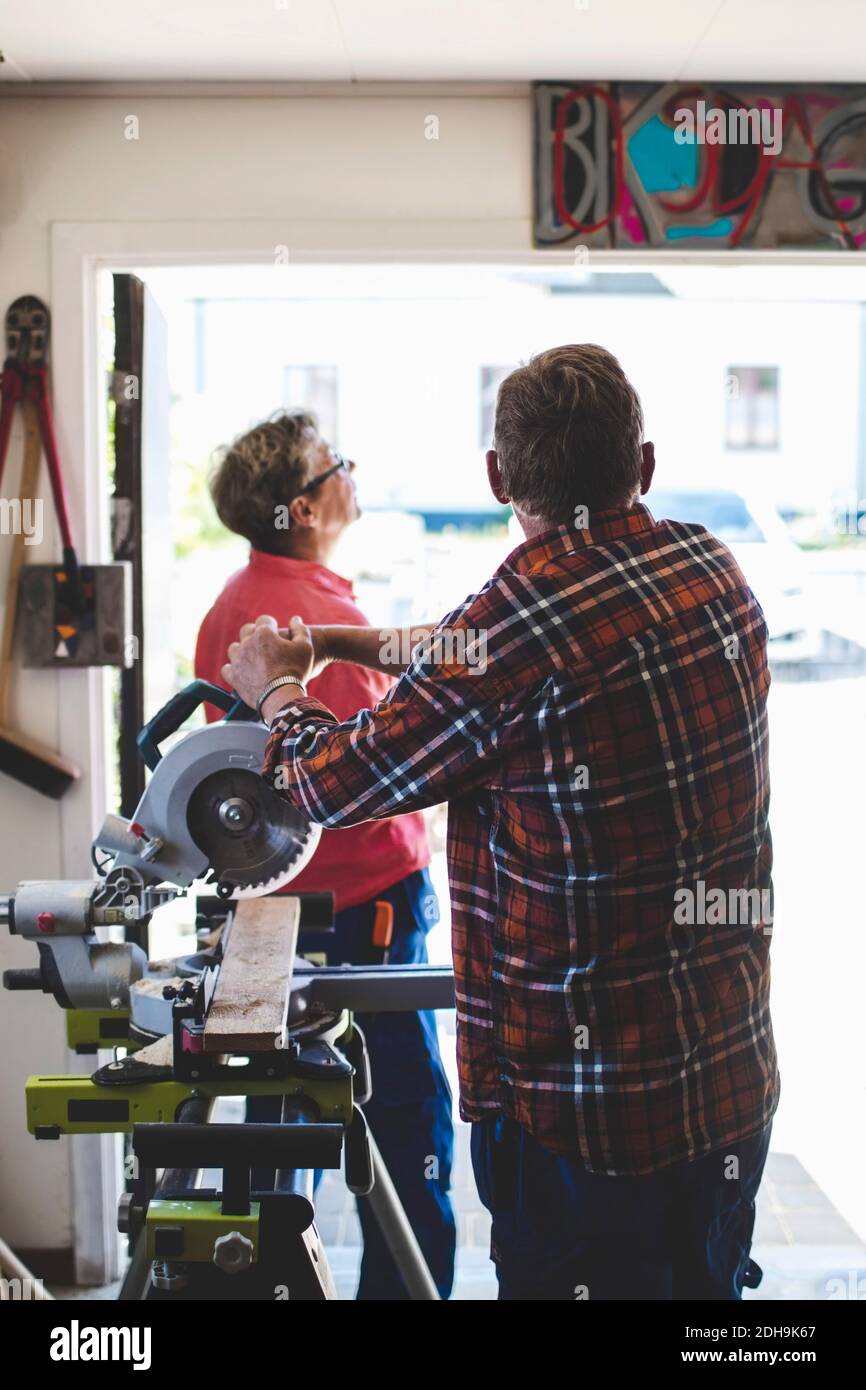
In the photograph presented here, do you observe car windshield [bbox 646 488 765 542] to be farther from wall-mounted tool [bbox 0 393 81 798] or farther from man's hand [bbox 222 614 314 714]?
man's hand [bbox 222 614 314 714]

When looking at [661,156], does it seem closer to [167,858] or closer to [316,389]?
[167,858]

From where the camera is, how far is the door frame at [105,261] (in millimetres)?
2555

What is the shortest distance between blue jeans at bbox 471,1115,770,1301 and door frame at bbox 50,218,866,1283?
4.87 feet

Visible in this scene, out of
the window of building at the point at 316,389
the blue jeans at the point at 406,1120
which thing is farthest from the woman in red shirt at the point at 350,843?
the window of building at the point at 316,389

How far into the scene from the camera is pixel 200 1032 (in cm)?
143

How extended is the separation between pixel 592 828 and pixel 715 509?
12538mm

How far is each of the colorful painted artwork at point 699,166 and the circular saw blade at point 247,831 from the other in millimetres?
1480

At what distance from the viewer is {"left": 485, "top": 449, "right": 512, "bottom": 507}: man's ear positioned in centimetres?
144

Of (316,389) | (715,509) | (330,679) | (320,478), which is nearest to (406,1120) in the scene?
(330,679)

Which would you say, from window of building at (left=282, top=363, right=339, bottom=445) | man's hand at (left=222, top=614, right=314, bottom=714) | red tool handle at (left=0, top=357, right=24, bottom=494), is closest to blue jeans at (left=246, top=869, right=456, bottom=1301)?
man's hand at (left=222, top=614, right=314, bottom=714)

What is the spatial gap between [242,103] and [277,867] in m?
1.69

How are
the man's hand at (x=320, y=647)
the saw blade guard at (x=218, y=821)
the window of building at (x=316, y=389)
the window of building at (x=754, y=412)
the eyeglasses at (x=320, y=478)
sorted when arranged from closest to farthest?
the saw blade guard at (x=218, y=821)
the man's hand at (x=320, y=647)
the eyeglasses at (x=320, y=478)
the window of building at (x=316, y=389)
the window of building at (x=754, y=412)

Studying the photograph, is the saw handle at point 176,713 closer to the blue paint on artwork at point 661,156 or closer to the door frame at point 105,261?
the door frame at point 105,261
